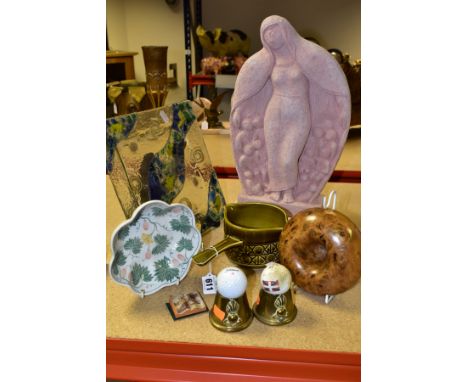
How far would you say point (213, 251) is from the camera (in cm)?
101

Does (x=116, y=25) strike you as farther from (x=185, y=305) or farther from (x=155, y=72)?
(x=185, y=305)

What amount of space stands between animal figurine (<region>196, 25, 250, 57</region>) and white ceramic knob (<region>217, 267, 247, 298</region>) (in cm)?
243

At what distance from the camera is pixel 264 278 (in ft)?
3.03

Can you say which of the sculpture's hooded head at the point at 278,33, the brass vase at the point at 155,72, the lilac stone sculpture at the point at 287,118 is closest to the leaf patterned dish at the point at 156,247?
the lilac stone sculpture at the point at 287,118

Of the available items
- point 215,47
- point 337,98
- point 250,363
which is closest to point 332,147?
point 337,98

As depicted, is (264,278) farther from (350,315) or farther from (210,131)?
(210,131)

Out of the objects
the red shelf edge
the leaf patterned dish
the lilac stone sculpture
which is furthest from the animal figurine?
the red shelf edge

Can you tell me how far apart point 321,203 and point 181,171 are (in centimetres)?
49

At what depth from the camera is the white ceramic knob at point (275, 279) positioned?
92 cm

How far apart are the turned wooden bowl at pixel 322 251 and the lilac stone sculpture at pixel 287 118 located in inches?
14.2

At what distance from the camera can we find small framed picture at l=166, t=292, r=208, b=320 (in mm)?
1012

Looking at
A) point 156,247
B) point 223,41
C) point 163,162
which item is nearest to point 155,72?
→ point 223,41

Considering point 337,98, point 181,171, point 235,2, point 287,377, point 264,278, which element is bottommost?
point 287,377

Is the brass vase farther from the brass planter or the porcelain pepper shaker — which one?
the porcelain pepper shaker
